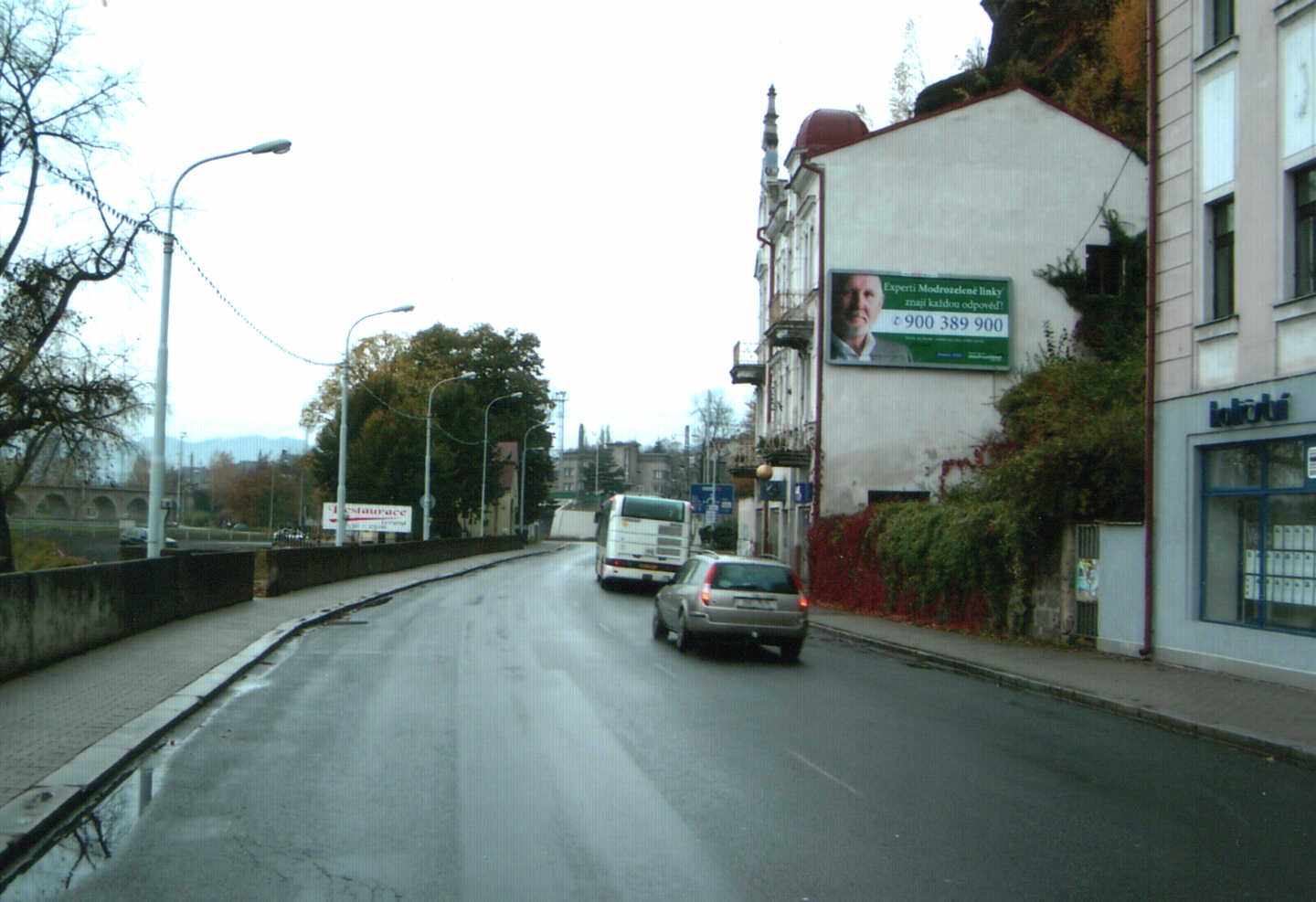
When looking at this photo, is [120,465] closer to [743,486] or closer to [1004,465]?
[1004,465]

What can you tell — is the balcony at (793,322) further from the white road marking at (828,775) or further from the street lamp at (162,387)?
the white road marking at (828,775)

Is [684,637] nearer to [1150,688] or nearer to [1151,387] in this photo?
[1150,688]

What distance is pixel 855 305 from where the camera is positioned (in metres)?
33.5

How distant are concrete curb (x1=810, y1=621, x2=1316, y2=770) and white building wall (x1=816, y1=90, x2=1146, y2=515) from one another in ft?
49.7

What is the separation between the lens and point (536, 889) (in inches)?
224

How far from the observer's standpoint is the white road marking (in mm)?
7989

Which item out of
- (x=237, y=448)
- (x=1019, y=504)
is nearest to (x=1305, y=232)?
(x=1019, y=504)

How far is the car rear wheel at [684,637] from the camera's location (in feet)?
56.1

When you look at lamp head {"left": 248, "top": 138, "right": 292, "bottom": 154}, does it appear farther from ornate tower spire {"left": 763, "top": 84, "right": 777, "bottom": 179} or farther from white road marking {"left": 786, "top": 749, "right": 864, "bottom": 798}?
ornate tower spire {"left": 763, "top": 84, "right": 777, "bottom": 179}

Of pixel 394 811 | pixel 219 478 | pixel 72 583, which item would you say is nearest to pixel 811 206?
pixel 72 583

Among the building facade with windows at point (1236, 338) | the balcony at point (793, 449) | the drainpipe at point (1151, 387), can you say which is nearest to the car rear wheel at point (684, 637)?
the drainpipe at point (1151, 387)

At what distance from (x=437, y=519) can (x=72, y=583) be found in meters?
53.4

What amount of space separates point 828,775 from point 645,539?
88.2 ft

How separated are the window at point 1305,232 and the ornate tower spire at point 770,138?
111ft
